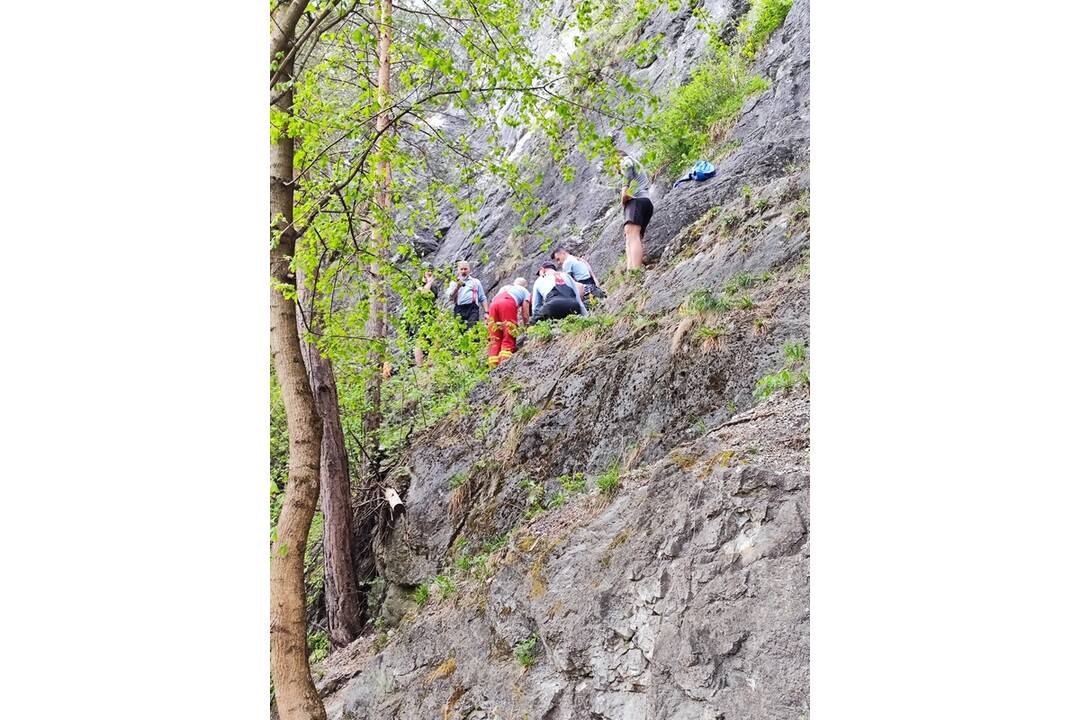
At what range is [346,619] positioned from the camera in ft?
9.51

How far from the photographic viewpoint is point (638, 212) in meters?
2.85

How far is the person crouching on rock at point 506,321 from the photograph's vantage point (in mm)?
2941

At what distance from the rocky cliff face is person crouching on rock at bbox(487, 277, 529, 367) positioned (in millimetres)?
73

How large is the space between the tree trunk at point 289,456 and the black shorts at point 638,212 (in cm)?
121

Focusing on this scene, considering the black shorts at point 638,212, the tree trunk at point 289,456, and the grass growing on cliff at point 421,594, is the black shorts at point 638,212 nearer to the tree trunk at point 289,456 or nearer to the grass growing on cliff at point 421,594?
the tree trunk at point 289,456

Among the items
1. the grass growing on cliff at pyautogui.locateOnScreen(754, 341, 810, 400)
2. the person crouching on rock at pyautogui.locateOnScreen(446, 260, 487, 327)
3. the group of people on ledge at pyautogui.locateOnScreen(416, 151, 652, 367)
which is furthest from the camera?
the person crouching on rock at pyautogui.locateOnScreen(446, 260, 487, 327)

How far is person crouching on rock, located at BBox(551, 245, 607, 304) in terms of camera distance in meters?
2.87

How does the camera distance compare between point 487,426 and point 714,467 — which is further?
point 487,426

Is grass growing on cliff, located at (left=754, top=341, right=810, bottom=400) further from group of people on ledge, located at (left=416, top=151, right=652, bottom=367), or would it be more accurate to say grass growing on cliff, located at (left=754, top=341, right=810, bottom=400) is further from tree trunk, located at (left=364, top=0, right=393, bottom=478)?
tree trunk, located at (left=364, top=0, right=393, bottom=478)

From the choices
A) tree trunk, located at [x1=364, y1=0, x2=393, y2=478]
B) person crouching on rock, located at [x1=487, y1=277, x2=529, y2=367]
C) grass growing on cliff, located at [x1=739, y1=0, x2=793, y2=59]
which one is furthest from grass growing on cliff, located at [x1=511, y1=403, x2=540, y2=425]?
grass growing on cliff, located at [x1=739, y1=0, x2=793, y2=59]

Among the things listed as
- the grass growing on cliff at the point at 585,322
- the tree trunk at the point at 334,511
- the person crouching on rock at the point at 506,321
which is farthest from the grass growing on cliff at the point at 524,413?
the tree trunk at the point at 334,511
